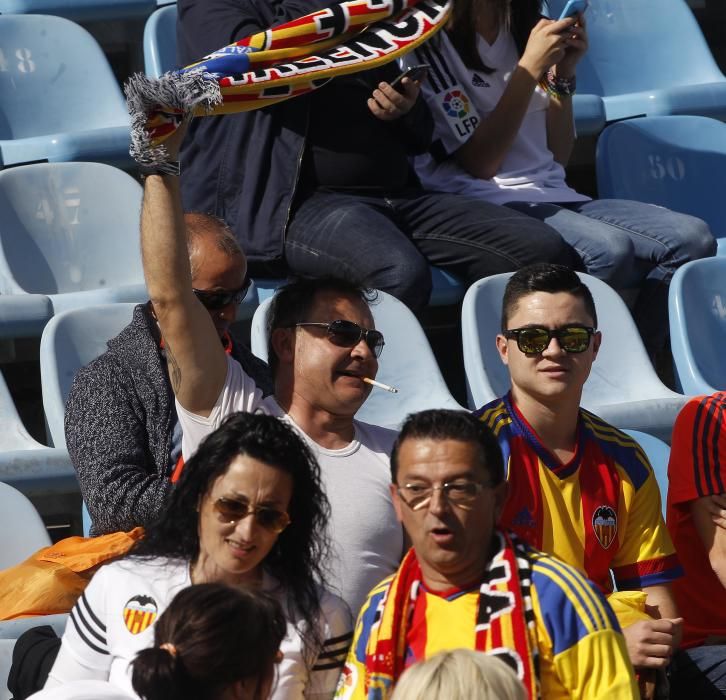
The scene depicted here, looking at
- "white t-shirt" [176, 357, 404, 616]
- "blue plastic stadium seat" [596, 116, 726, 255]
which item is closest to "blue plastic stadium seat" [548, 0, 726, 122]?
"blue plastic stadium seat" [596, 116, 726, 255]

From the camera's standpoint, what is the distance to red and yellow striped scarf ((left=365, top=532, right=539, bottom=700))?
83.3 inches

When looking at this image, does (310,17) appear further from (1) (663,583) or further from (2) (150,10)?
(2) (150,10)

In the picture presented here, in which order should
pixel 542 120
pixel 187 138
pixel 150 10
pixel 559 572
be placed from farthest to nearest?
pixel 150 10 < pixel 542 120 < pixel 187 138 < pixel 559 572

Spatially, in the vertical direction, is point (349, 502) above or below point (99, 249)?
above

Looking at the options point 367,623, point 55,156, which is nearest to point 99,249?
point 55,156

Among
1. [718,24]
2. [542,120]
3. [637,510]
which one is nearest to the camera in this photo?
[637,510]

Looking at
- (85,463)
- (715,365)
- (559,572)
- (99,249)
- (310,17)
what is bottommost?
(715,365)

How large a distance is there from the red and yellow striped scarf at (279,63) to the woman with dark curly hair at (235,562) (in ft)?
1.87

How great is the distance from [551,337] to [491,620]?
846 millimetres

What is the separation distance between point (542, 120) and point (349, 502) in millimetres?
2329

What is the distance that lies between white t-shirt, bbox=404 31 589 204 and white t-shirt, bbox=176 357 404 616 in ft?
5.84

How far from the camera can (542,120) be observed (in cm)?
464

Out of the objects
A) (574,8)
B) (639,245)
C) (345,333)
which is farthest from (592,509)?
(574,8)

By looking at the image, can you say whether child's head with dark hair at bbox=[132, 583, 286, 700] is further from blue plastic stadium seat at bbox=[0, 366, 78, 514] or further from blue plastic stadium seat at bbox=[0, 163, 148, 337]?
blue plastic stadium seat at bbox=[0, 163, 148, 337]
